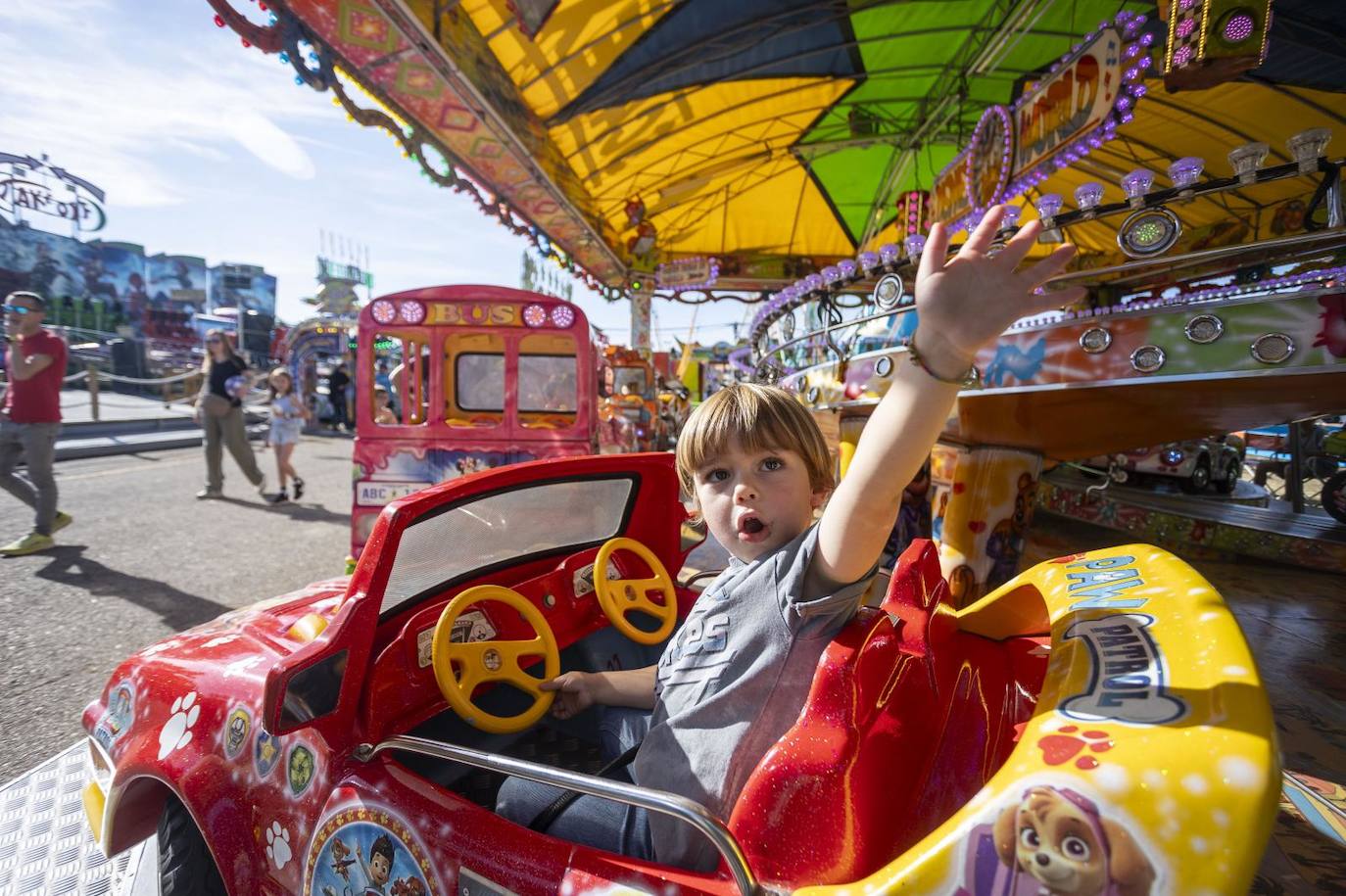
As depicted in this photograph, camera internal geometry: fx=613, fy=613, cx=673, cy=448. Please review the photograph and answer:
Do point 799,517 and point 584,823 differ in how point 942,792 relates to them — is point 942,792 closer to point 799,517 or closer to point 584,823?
point 799,517

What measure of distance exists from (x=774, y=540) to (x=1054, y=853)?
0.60 m

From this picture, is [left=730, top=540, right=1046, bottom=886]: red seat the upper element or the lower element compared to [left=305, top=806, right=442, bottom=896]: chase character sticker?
upper

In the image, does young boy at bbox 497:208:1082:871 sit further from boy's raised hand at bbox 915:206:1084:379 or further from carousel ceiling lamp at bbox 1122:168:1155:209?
carousel ceiling lamp at bbox 1122:168:1155:209

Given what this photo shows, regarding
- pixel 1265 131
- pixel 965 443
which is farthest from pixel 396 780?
pixel 1265 131

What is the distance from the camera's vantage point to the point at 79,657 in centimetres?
287

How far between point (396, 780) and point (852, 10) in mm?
6978

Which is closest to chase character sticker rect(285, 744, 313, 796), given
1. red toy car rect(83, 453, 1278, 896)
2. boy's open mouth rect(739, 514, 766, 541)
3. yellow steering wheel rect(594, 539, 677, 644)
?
red toy car rect(83, 453, 1278, 896)

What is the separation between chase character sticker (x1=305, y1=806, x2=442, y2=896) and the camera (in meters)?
1.07

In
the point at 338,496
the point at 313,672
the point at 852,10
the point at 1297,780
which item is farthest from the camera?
the point at 338,496

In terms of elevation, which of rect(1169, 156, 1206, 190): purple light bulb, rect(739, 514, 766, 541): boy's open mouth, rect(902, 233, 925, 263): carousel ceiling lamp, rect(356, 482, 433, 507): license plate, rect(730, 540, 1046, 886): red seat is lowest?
rect(356, 482, 433, 507): license plate

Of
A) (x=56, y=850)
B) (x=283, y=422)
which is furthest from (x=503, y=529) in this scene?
(x=283, y=422)

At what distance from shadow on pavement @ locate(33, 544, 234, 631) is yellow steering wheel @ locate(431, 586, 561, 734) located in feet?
8.92

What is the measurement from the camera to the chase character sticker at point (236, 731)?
1.32 metres

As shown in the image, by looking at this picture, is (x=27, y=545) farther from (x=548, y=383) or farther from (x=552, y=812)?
(x=552, y=812)
